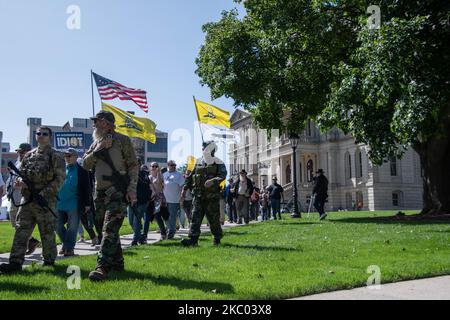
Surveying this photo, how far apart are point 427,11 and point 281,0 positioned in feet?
27.1

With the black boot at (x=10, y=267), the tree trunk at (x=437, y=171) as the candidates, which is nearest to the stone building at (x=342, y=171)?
the tree trunk at (x=437, y=171)

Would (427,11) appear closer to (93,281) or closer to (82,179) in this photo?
(82,179)

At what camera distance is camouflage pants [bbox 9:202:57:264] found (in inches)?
265

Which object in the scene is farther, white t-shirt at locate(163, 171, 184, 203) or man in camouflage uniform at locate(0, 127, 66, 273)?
white t-shirt at locate(163, 171, 184, 203)

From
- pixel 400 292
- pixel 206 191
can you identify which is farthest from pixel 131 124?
pixel 400 292

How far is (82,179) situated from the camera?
9.66 meters

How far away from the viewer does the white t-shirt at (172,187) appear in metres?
12.5

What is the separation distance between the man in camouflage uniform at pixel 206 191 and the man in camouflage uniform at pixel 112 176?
10.6 feet

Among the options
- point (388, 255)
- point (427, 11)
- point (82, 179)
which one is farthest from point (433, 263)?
point (427, 11)

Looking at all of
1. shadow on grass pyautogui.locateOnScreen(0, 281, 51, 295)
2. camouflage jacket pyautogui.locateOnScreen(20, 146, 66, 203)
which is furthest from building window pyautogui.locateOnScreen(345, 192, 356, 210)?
shadow on grass pyautogui.locateOnScreen(0, 281, 51, 295)

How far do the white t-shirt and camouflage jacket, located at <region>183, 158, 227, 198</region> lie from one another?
8.88 feet

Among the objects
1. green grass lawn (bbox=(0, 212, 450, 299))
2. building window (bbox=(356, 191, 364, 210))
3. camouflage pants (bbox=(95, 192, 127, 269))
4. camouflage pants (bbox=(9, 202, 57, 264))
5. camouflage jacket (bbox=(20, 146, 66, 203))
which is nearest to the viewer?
green grass lawn (bbox=(0, 212, 450, 299))

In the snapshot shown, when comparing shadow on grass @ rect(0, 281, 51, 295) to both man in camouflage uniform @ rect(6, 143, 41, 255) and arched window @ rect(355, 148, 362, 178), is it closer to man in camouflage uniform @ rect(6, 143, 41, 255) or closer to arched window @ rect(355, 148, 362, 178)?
man in camouflage uniform @ rect(6, 143, 41, 255)
